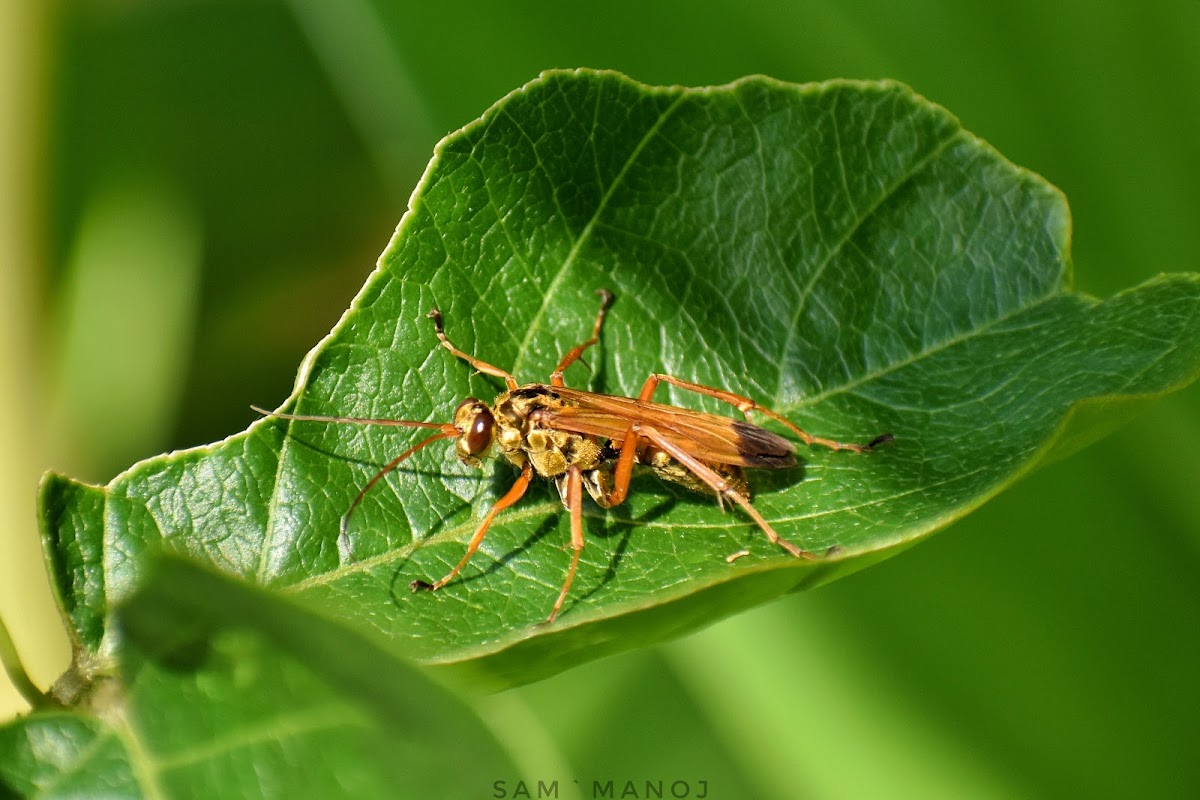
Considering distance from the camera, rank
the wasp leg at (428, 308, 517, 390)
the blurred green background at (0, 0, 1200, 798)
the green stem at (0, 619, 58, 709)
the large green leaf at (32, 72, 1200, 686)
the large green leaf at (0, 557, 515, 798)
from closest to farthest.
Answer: the large green leaf at (0, 557, 515, 798), the green stem at (0, 619, 58, 709), the large green leaf at (32, 72, 1200, 686), the wasp leg at (428, 308, 517, 390), the blurred green background at (0, 0, 1200, 798)

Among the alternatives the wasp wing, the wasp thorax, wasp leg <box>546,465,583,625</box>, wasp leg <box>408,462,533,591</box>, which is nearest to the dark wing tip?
the wasp wing

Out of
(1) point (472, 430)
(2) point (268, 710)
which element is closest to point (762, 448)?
(1) point (472, 430)

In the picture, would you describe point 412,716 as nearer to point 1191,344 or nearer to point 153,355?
point 1191,344

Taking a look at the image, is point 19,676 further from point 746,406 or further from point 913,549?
point 913,549

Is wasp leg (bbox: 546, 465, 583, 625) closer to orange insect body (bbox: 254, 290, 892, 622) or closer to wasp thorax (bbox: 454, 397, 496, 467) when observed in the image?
orange insect body (bbox: 254, 290, 892, 622)

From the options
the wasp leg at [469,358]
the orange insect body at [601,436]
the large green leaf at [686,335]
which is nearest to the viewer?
the large green leaf at [686,335]

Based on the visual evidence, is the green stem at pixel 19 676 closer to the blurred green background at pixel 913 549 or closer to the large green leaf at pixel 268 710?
the large green leaf at pixel 268 710

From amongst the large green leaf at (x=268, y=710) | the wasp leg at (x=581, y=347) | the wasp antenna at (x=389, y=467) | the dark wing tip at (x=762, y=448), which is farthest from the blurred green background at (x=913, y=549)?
the large green leaf at (x=268, y=710)
